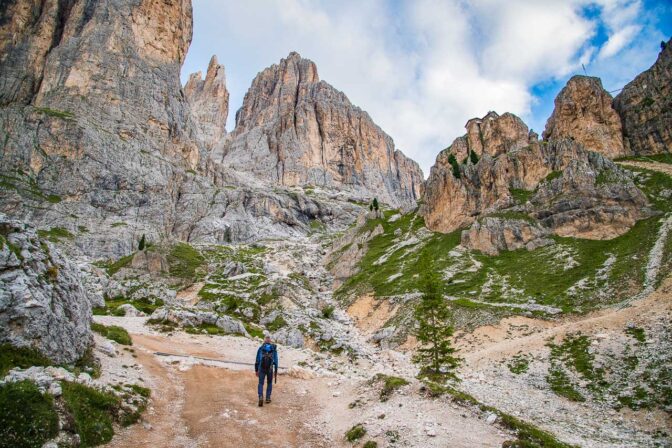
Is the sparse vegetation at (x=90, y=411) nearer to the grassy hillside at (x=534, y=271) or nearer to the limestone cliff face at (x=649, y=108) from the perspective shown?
the grassy hillside at (x=534, y=271)

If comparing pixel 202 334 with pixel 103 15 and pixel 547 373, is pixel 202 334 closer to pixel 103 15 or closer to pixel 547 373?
pixel 547 373

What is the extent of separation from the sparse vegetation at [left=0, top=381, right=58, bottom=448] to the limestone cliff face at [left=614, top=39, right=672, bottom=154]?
5279 inches

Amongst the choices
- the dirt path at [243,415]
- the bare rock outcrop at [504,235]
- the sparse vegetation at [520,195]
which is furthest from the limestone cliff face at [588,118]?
the dirt path at [243,415]

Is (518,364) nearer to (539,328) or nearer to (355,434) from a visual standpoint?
(539,328)

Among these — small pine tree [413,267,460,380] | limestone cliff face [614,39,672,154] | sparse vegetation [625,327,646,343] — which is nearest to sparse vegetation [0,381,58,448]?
small pine tree [413,267,460,380]

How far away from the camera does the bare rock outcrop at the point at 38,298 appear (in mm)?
13523

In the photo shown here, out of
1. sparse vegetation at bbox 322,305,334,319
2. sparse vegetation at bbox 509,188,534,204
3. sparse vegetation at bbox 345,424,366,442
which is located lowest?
sparse vegetation at bbox 345,424,366,442

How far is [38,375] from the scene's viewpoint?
1177cm

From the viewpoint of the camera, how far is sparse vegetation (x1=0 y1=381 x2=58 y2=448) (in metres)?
8.89

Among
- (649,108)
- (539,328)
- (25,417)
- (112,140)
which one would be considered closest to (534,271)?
(539,328)

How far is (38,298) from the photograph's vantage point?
48.1 feet

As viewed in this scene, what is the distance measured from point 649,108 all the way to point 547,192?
2539 inches

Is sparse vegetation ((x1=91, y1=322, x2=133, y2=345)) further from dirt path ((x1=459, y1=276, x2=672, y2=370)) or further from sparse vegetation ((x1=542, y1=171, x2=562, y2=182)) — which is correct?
sparse vegetation ((x1=542, y1=171, x2=562, y2=182))

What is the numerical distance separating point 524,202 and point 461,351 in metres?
49.0
